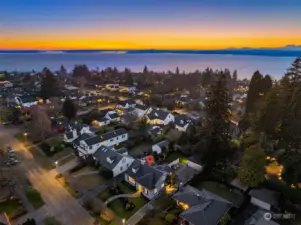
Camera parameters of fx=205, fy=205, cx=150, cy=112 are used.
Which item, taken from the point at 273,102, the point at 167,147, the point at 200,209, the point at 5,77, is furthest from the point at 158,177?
the point at 5,77

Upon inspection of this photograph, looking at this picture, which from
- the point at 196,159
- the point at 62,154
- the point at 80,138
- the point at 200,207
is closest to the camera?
the point at 200,207

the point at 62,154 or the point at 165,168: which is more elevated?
the point at 165,168

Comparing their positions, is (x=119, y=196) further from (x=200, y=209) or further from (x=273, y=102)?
(x=273, y=102)

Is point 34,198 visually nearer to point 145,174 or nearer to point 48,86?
point 145,174

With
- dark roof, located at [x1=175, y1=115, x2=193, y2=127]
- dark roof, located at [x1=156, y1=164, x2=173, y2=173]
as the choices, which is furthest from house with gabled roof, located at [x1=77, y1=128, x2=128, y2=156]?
dark roof, located at [x1=156, y1=164, x2=173, y2=173]

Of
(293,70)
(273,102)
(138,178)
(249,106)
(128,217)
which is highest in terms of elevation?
(293,70)

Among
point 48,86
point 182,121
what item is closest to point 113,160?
point 182,121

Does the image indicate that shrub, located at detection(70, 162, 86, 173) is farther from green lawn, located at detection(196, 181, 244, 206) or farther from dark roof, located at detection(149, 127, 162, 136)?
green lawn, located at detection(196, 181, 244, 206)
